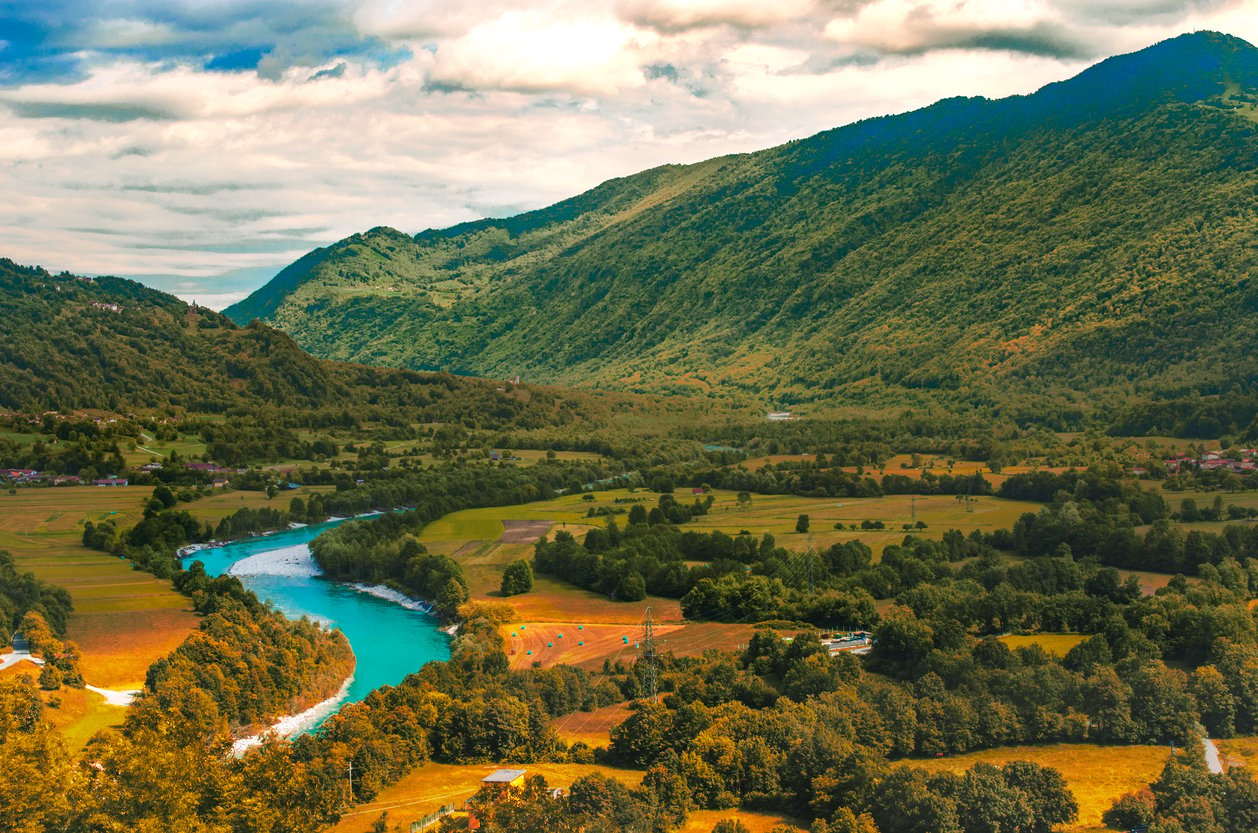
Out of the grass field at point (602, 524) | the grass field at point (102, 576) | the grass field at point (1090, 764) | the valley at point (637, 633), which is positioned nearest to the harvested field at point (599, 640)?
the grass field at point (602, 524)

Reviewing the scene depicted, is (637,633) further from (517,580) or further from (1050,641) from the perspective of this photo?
(1050,641)

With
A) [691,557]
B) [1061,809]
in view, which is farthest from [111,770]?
[691,557]

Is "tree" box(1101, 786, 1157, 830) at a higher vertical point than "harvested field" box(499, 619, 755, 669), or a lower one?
higher

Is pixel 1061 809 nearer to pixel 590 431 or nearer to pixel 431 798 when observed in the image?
pixel 431 798

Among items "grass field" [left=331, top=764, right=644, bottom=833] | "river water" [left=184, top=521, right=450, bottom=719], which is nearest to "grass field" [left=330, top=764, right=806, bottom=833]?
"grass field" [left=331, top=764, right=644, bottom=833]

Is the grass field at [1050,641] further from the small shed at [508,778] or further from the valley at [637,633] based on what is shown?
the small shed at [508,778]

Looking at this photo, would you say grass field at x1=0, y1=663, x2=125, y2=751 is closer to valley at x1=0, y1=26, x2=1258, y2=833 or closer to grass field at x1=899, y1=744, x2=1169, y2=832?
valley at x1=0, y1=26, x2=1258, y2=833
